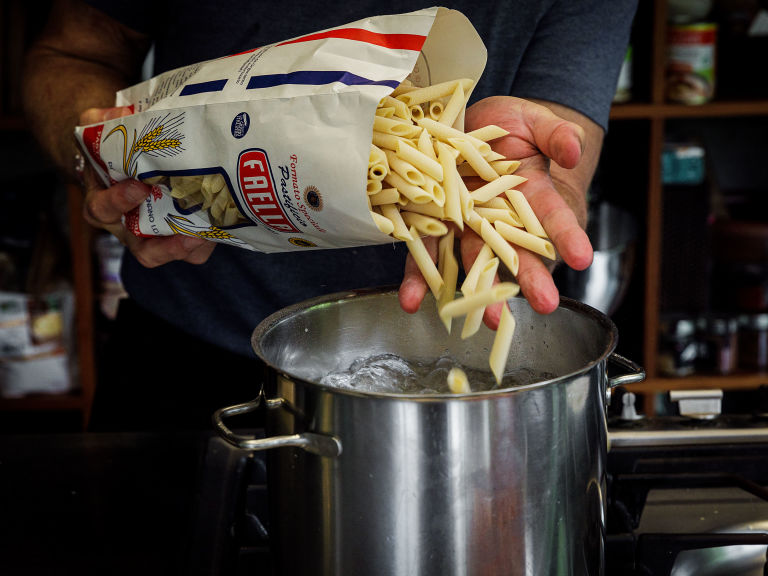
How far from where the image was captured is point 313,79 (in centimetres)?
60

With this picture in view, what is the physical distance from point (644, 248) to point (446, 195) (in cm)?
113

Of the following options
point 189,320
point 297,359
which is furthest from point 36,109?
point 297,359

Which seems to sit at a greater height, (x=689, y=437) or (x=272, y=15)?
(x=272, y=15)

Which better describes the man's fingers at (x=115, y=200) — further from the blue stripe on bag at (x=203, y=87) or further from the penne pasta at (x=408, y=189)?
the penne pasta at (x=408, y=189)

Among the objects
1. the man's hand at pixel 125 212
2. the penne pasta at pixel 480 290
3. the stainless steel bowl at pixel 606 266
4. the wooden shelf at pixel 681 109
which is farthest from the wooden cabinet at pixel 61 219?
the penne pasta at pixel 480 290

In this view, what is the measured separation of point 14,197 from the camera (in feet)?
5.54

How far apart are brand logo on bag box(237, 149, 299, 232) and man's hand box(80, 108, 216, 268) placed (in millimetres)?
139

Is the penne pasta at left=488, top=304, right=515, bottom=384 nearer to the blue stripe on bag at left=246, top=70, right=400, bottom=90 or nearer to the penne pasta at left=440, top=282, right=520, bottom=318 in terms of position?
the penne pasta at left=440, top=282, right=520, bottom=318

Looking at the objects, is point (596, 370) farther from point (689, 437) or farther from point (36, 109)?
point (36, 109)

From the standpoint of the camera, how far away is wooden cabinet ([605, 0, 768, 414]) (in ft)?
5.23

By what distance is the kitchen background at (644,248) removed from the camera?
5.29ft

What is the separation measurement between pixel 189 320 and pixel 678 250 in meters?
1.08

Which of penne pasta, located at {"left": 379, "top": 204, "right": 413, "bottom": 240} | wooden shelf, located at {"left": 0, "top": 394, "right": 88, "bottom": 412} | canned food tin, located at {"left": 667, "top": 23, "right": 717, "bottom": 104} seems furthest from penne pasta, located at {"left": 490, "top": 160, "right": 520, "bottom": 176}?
wooden shelf, located at {"left": 0, "top": 394, "right": 88, "bottom": 412}

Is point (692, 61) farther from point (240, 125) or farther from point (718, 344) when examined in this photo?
point (240, 125)
